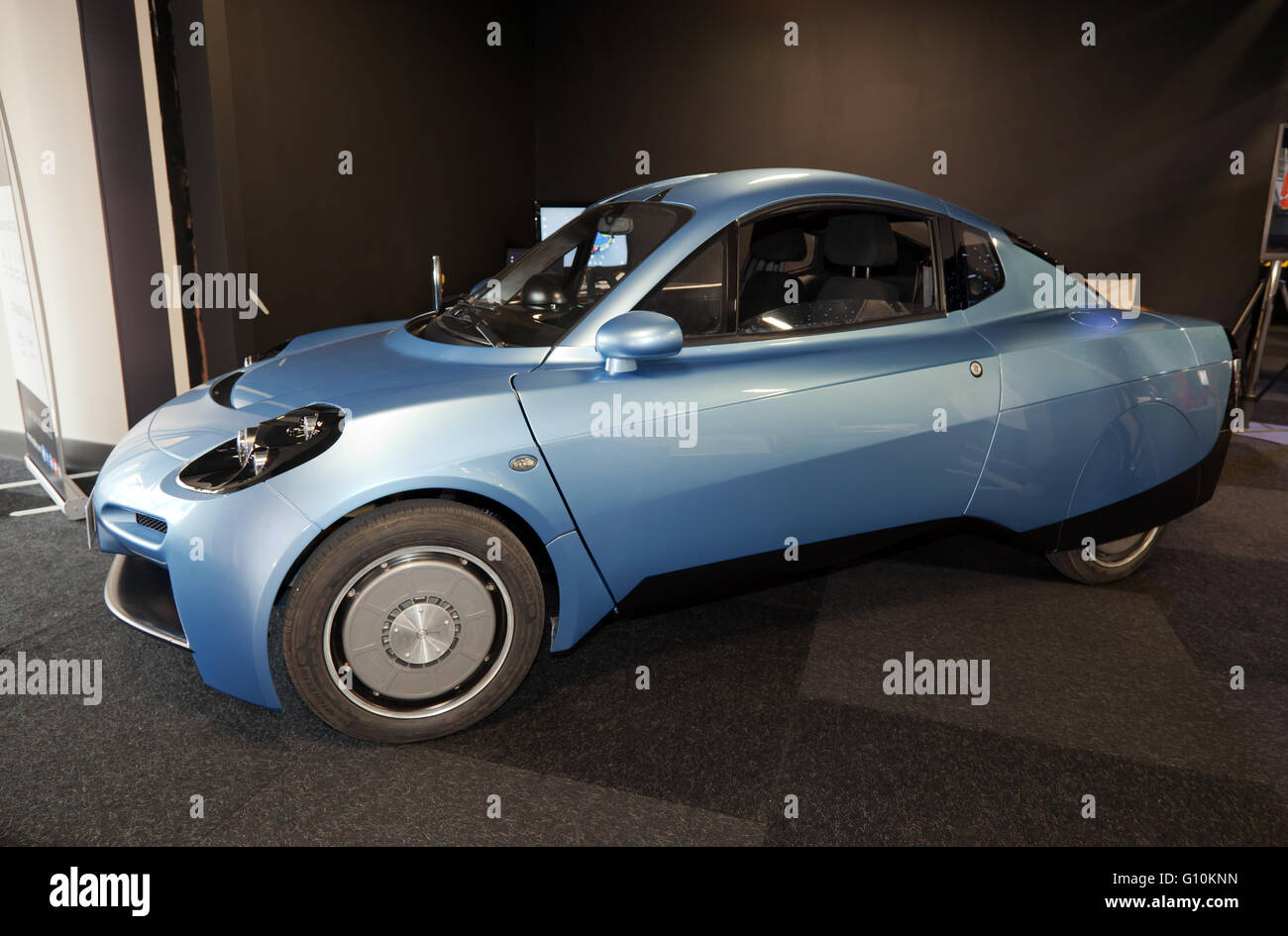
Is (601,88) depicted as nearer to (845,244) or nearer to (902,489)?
(845,244)

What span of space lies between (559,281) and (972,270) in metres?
1.30

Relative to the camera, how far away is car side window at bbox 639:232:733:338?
226cm

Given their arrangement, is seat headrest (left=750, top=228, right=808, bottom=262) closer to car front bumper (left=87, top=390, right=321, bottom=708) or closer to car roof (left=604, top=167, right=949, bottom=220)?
car roof (left=604, top=167, right=949, bottom=220)

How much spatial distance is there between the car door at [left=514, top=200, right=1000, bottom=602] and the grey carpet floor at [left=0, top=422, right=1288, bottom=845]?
0.40m

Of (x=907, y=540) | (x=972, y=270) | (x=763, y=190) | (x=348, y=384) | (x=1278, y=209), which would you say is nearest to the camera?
(x=348, y=384)

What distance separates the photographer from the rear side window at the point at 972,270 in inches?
106

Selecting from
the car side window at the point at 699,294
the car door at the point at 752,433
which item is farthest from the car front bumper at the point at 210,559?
the car side window at the point at 699,294

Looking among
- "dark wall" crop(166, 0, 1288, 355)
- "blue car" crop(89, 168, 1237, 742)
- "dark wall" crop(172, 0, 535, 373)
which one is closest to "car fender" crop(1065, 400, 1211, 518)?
"blue car" crop(89, 168, 1237, 742)

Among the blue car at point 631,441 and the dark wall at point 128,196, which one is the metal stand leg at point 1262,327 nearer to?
the blue car at point 631,441

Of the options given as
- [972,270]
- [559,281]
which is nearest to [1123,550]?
[972,270]

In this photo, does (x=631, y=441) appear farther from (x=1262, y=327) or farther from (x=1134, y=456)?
(x=1262, y=327)

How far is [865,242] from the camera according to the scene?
8.83 feet

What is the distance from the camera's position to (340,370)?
231cm
